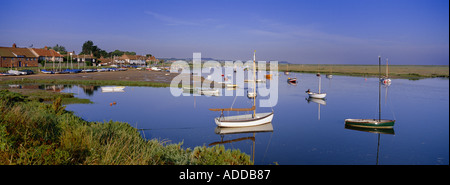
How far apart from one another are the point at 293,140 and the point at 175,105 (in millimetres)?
19993

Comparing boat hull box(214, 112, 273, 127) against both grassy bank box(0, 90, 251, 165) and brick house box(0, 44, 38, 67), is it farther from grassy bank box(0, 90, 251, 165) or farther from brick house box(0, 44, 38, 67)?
brick house box(0, 44, 38, 67)

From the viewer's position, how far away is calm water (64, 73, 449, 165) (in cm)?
2097

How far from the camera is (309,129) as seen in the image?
2855 centimetres

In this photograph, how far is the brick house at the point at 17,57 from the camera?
285 ft

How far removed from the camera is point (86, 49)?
165 meters

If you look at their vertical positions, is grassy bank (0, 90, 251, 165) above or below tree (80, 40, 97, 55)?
below

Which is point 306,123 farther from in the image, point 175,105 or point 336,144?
point 175,105

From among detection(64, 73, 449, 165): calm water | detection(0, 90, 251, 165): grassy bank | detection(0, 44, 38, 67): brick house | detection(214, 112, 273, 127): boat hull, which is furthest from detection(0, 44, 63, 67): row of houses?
detection(0, 90, 251, 165): grassy bank

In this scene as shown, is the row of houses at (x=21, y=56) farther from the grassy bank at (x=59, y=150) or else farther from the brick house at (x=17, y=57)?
the grassy bank at (x=59, y=150)

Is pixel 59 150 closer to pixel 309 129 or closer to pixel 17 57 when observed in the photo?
pixel 309 129

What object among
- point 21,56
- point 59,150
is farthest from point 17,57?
point 59,150

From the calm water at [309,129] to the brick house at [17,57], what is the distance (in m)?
59.8

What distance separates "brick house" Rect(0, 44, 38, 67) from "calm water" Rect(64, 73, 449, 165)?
59823 millimetres
